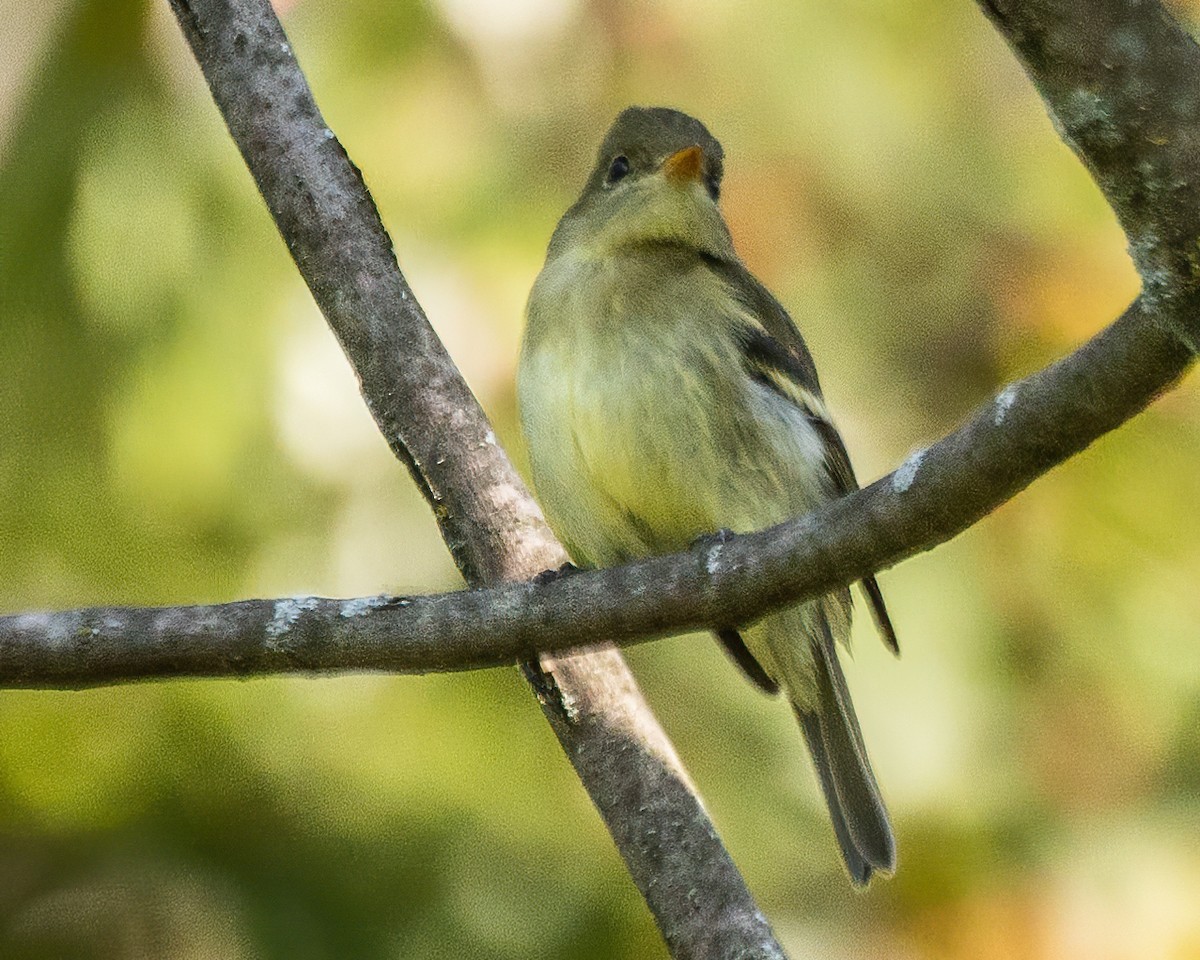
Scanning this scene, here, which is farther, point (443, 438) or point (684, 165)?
point (684, 165)

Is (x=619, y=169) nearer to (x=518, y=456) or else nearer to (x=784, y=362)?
(x=784, y=362)

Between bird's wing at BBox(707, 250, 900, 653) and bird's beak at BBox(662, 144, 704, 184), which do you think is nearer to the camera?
bird's wing at BBox(707, 250, 900, 653)

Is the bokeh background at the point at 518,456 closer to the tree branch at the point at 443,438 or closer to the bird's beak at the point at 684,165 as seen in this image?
the bird's beak at the point at 684,165

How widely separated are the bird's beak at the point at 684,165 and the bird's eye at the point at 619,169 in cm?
20

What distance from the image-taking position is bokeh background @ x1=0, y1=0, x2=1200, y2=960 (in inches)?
153

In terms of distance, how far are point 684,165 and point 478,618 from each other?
1.93 metres

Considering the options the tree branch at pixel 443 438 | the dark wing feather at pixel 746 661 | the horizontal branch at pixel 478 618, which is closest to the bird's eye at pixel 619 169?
the tree branch at pixel 443 438

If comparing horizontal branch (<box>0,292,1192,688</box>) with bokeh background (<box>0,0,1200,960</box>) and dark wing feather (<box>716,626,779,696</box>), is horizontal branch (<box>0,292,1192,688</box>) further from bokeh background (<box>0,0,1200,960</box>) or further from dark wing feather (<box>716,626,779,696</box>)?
dark wing feather (<box>716,626,779,696</box>)

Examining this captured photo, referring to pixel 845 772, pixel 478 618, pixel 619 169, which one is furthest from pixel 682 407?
pixel 478 618

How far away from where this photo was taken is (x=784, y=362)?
13.3ft

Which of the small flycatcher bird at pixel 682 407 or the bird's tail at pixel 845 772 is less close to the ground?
the small flycatcher bird at pixel 682 407

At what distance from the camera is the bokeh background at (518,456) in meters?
3.90

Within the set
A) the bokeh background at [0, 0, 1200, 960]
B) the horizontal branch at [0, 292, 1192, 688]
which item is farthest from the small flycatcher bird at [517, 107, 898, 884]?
the horizontal branch at [0, 292, 1192, 688]

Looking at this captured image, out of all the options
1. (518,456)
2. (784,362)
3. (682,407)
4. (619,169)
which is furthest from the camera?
(518,456)
